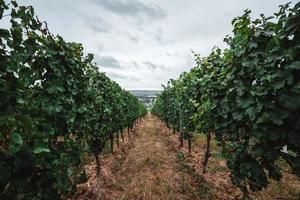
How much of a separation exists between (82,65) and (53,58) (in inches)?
41.6

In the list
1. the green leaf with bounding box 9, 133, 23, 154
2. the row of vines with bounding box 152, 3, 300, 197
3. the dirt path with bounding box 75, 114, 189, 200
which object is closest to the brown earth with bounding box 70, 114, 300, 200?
the dirt path with bounding box 75, 114, 189, 200

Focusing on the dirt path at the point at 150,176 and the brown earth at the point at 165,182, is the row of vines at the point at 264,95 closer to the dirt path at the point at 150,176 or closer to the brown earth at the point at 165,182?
the brown earth at the point at 165,182

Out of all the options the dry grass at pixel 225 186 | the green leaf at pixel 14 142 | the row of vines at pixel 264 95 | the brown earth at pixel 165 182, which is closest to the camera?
the green leaf at pixel 14 142

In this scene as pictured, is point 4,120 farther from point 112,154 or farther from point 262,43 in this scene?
point 112,154

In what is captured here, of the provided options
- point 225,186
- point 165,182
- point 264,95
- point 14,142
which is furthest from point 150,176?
point 14,142

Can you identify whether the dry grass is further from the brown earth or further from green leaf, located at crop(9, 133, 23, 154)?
green leaf, located at crop(9, 133, 23, 154)

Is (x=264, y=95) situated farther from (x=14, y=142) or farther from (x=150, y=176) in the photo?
(x=150, y=176)

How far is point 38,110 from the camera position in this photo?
322 centimetres

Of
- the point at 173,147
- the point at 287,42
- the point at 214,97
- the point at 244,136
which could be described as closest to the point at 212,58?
the point at 214,97

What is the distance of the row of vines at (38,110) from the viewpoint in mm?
2355

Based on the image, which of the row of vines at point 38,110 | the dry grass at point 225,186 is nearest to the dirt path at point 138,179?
the dry grass at point 225,186

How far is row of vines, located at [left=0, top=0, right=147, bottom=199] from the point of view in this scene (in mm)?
2355

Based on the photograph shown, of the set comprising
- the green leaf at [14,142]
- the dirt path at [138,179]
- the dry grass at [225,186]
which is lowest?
the dirt path at [138,179]

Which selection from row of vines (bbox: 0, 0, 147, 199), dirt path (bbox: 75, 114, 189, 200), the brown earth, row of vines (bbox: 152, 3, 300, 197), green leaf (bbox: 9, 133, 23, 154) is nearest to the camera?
green leaf (bbox: 9, 133, 23, 154)
